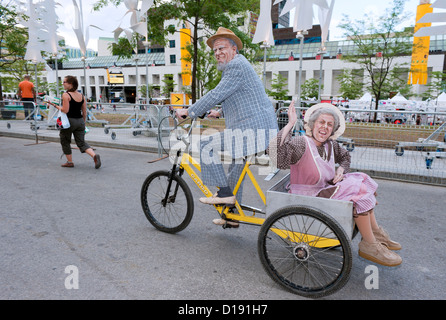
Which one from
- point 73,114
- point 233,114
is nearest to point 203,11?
point 73,114

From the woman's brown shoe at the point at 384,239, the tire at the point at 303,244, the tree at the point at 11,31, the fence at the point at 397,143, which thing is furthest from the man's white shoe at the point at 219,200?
the tree at the point at 11,31

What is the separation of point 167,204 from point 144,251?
628mm

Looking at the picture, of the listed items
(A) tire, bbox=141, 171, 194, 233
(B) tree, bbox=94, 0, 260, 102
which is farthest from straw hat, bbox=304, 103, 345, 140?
(B) tree, bbox=94, 0, 260, 102

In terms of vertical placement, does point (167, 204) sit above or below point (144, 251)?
above

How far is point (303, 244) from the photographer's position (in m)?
2.74

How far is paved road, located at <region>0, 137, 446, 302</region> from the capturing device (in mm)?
2762

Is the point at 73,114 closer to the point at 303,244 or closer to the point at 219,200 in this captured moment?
the point at 219,200

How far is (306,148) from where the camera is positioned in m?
2.89

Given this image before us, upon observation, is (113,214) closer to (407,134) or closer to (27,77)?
(407,134)

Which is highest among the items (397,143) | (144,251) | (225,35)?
(225,35)

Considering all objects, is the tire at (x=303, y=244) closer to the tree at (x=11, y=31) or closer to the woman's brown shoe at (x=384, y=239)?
the woman's brown shoe at (x=384, y=239)

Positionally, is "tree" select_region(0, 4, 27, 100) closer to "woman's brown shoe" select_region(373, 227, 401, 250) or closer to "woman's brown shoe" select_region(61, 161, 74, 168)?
"woman's brown shoe" select_region(61, 161, 74, 168)

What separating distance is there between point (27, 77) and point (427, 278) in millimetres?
16071

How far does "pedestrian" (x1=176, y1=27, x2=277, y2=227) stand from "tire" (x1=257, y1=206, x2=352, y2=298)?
2.44ft
